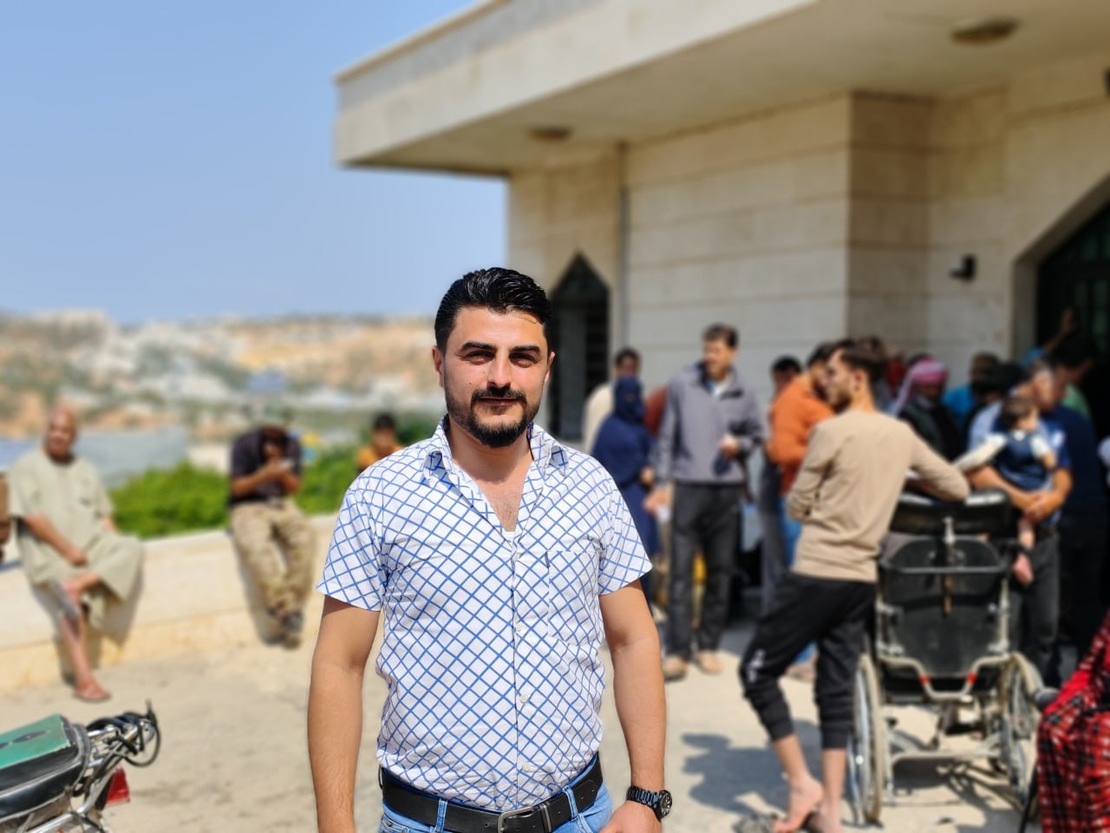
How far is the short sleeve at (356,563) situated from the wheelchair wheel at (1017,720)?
10.3 ft

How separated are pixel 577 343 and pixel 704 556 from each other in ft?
22.1

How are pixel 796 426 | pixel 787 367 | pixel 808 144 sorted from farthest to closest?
pixel 808 144 < pixel 787 367 < pixel 796 426

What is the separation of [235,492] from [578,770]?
5.60 meters

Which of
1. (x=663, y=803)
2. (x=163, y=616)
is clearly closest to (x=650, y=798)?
(x=663, y=803)

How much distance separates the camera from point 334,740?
2.32m

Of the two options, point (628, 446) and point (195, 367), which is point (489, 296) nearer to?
point (628, 446)

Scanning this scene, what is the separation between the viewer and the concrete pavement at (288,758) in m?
4.75

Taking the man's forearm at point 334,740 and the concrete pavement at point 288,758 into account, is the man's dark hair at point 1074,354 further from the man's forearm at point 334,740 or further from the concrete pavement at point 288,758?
the man's forearm at point 334,740

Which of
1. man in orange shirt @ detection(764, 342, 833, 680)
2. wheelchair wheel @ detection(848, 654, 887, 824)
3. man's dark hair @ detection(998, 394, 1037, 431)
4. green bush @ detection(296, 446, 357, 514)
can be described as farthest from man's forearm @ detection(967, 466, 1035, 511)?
green bush @ detection(296, 446, 357, 514)

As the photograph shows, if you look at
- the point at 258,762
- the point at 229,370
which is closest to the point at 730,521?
the point at 258,762

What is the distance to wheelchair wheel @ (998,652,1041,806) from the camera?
462 centimetres

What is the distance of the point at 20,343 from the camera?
8419cm

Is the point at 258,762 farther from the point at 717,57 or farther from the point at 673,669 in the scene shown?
the point at 717,57

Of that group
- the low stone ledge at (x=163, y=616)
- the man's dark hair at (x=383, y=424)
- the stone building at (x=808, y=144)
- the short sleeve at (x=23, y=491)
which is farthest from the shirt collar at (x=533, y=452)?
the man's dark hair at (x=383, y=424)
